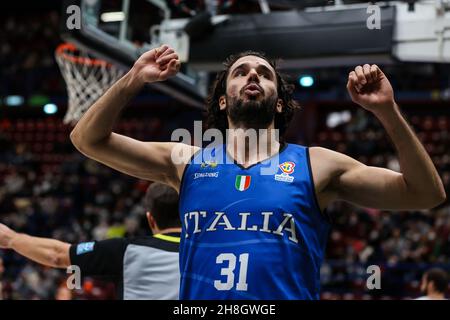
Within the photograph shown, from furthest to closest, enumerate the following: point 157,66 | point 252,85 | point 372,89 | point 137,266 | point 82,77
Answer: point 82,77 → point 137,266 → point 252,85 → point 157,66 → point 372,89

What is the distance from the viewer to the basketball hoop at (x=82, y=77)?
6.91 meters

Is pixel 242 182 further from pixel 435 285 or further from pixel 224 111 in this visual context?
pixel 435 285

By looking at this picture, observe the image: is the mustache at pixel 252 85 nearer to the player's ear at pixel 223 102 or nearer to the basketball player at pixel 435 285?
the player's ear at pixel 223 102

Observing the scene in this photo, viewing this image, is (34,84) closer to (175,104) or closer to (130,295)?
(175,104)

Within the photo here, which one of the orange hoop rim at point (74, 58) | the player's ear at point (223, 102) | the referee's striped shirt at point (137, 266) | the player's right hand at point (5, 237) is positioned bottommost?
the referee's striped shirt at point (137, 266)

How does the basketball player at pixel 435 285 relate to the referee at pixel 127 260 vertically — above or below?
below

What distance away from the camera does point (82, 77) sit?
7316mm

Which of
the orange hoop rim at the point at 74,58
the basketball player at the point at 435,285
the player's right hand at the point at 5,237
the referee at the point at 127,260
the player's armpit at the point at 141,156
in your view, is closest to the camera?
the player's armpit at the point at 141,156

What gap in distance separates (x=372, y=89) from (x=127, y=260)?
5.72 feet

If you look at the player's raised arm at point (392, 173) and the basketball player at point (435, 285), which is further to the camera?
the basketball player at point (435, 285)

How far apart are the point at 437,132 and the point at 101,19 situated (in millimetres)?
10704

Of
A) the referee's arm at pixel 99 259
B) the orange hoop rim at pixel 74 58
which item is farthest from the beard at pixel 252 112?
the orange hoop rim at pixel 74 58

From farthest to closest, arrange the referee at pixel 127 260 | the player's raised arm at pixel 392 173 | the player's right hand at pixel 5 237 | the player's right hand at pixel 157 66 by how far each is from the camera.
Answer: the referee at pixel 127 260 < the player's right hand at pixel 5 237 < the player's right hand at pixel 157 66 < the player's raised arm at pixel 392 173

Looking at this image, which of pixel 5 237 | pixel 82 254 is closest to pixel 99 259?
pixel 82 254
